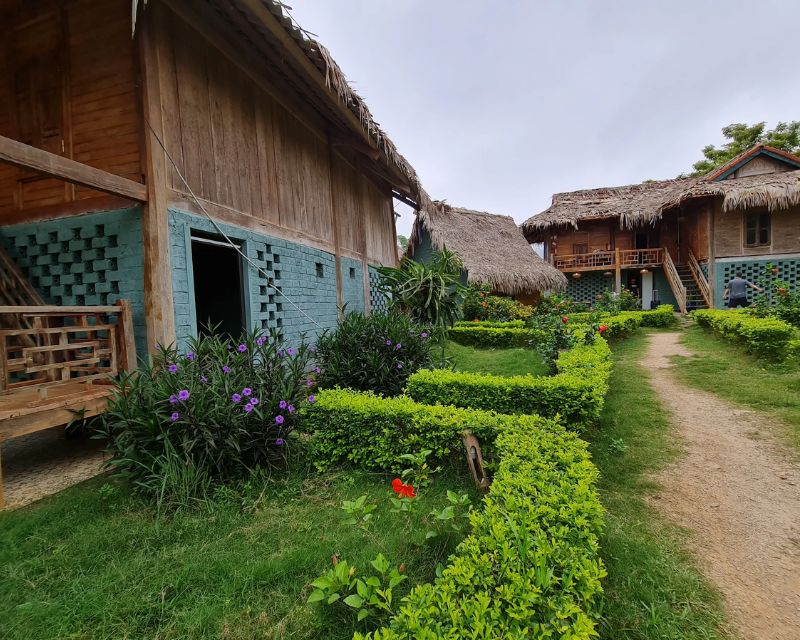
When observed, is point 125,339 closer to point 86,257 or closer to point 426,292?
point 86,257

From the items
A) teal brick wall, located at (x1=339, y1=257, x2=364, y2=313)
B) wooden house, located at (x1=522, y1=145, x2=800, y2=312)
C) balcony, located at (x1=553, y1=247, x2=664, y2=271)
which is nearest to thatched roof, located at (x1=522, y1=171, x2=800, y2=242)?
wooden house, located at (x1=522, y1=145, x2=800, y2=312)

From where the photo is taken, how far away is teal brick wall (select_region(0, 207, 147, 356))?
393 centimetres

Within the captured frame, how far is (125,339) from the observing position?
3.73m

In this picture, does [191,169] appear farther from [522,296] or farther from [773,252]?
[773,252]

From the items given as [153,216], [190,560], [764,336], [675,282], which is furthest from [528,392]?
[675,282]

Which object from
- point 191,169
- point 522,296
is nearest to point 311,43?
point 191,169

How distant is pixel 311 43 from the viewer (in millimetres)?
4281

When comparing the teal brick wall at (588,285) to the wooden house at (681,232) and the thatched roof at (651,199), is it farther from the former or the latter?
the thatched roof at (651,199)

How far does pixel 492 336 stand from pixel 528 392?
6.60 meters

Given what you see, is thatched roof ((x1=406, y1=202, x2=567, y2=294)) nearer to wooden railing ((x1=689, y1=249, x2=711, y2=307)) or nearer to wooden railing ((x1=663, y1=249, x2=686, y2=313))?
wooden railing ((x1=663, y1=249, x2=686, y2=313))

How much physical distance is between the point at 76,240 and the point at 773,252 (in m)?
21.5

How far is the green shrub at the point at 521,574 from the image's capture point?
1266 millimetres

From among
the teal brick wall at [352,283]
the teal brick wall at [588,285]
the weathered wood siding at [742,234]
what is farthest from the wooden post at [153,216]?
the weathered wood siding at [742,234]

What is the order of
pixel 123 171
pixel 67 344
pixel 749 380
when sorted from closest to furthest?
1. pixel 67 344
2. pixel 123 171
3. pixel 749 380
